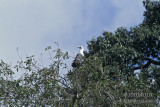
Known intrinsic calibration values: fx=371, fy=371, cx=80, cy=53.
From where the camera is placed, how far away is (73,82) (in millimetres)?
11016

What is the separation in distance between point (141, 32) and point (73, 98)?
8.36 metres

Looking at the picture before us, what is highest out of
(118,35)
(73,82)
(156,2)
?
(156,2)

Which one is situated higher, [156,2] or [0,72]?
[156,2]

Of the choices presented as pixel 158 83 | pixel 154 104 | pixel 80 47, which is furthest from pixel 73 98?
pixel 158 83

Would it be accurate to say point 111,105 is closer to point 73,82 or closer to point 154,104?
point 73,82

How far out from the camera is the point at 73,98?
36.2 ft

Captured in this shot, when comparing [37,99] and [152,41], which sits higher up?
[152,41]

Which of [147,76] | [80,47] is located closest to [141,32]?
[147,76]

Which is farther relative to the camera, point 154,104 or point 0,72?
point 154,104

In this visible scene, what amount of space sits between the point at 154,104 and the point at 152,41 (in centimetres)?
703

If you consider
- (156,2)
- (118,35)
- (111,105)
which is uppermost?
(156,2)

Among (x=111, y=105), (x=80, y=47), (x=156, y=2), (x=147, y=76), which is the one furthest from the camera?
(x=156, y=2)

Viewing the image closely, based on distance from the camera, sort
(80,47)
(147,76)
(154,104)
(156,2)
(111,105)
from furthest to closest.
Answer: (156,2), (147,76), (80,47), (154,104), (111,105)

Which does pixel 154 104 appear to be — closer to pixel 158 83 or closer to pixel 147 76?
pixel 158 83
